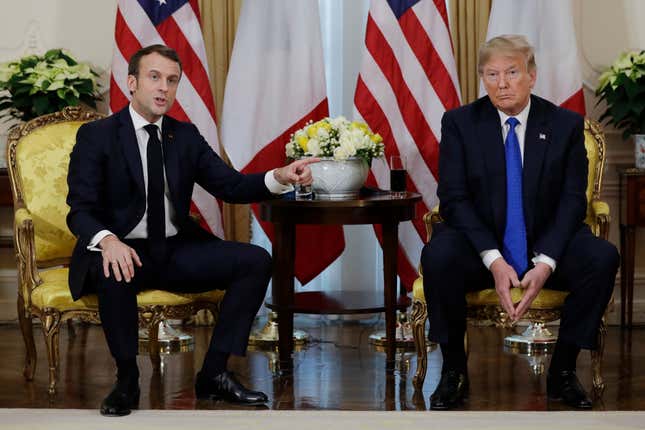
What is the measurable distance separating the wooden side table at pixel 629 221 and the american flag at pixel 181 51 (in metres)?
2.12

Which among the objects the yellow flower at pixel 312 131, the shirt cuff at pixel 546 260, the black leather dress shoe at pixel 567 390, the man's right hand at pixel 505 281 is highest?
Result: the yellow flower at pixel 312 131

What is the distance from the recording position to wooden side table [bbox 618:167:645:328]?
216 inches

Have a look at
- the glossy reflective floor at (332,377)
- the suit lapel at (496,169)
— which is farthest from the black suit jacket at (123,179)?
the suit lapel at (496,169)

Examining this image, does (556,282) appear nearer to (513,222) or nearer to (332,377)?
(513,222)

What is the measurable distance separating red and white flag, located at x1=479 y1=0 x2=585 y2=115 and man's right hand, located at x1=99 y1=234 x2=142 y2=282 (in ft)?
7.28

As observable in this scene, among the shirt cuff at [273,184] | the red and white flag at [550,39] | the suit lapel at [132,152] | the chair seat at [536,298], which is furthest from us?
the red and white flag at [550,39]

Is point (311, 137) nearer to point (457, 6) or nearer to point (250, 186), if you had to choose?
point (250, 186)

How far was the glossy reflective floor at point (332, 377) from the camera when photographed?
4152 millimetres

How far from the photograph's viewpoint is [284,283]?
4.75 metres

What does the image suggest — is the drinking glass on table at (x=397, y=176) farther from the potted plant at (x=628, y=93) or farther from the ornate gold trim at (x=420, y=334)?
the potted plant at (x=628, y=93)

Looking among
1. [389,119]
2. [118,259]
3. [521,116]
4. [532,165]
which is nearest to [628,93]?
[389,119]

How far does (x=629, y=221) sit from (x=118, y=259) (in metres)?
2.85

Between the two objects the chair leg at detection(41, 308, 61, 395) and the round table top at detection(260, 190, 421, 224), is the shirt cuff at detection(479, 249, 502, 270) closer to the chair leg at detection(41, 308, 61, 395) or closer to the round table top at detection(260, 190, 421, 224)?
the round table top at detection(260, 190, 421, 224)

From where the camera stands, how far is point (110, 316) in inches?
156
